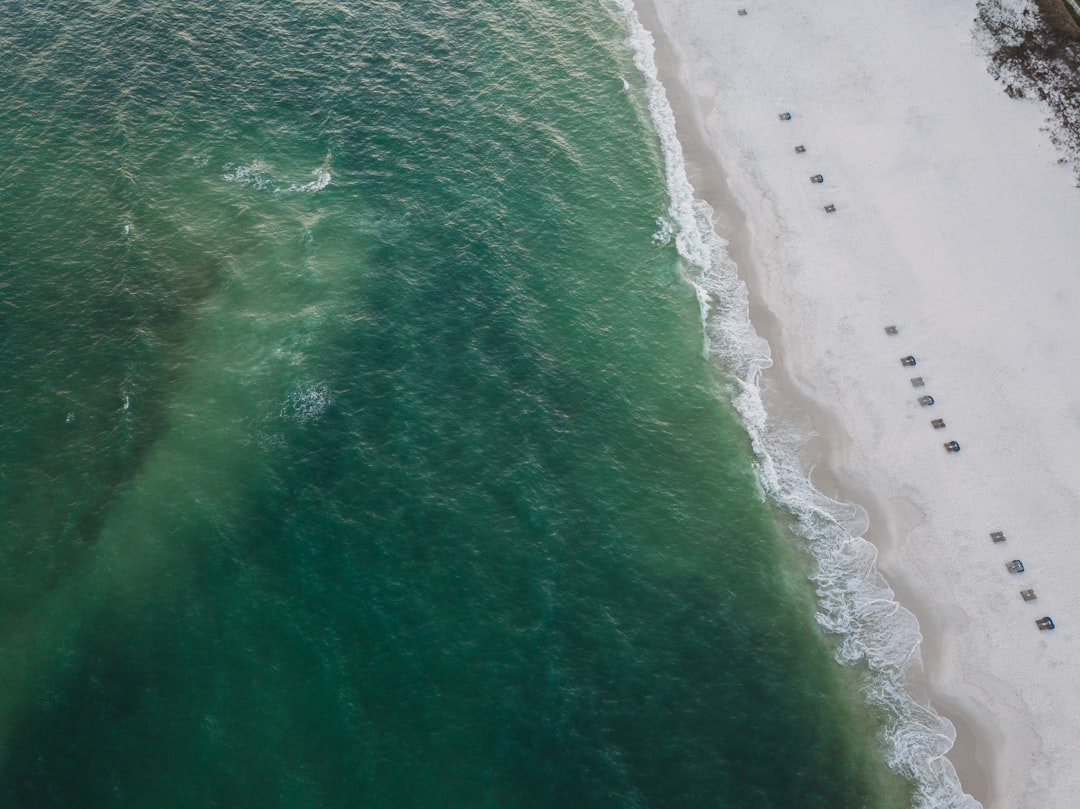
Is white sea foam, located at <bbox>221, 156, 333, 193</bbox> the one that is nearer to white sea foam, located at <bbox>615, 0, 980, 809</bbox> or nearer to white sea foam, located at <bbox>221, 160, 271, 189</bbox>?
white sea foam, located at <bbox>221, 160, 271, 189</bbox>

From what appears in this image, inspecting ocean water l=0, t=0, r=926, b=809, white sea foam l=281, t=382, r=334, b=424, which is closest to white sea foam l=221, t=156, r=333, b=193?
ocean water l=0, t=0, r=926, b=809

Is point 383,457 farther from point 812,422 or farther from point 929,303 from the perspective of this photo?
point 929,303

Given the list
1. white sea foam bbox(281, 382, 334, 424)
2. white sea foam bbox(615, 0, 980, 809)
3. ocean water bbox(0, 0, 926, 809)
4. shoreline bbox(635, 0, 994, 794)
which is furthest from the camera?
white sea foam bbox(281, 382, 334, 424)

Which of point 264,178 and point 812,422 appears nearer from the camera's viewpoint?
point 812,422

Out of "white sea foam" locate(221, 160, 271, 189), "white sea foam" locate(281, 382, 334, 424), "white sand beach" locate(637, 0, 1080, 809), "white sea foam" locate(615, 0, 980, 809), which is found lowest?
"white sea foam" locate(281, 382, 334, 424)

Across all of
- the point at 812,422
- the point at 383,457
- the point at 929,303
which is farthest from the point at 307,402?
the point at 929,303

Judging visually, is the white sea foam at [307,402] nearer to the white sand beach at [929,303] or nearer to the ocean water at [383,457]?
the ocean water at [383,457]
